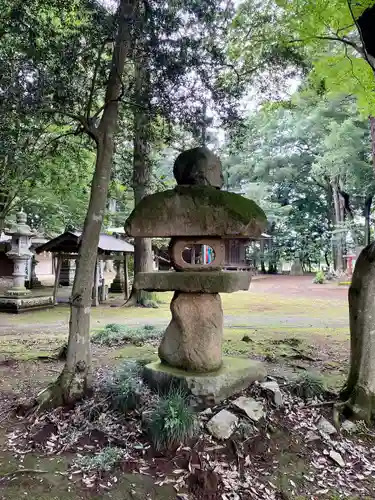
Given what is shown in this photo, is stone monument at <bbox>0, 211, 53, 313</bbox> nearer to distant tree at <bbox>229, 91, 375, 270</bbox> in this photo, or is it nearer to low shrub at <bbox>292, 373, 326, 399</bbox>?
low shrub at <bbox>292, 373, 326, 399</bbox>

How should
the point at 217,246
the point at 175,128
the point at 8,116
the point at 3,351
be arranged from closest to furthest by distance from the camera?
the point at 8,116 → the point at 217,246 → the point at 175,128 → the point at 3,351

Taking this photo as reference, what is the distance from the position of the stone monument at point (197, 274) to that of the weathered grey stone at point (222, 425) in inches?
11.8

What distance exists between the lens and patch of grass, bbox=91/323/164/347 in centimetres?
772

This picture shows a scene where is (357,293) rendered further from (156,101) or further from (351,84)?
(156,101)

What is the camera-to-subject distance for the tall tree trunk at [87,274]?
4.26 meters

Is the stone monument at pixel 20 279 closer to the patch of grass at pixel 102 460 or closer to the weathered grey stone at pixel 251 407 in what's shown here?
the patch of grass at pixel 102 460

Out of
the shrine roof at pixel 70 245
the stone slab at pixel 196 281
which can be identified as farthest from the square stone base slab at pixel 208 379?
the shrine roof at pixel 70 245

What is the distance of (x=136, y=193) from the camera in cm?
1206

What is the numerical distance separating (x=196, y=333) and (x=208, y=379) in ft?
1.82

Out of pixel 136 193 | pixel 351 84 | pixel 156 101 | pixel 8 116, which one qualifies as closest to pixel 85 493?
pixel 8 116

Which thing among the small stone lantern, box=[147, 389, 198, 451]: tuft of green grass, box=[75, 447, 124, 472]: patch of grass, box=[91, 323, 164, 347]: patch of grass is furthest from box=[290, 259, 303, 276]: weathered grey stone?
box=[75, 447, 124, 472]: patch of grass

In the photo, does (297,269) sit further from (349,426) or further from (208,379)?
(208,379)

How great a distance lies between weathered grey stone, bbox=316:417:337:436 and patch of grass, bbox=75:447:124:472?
2146 mm

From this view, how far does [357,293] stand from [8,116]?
447cm
